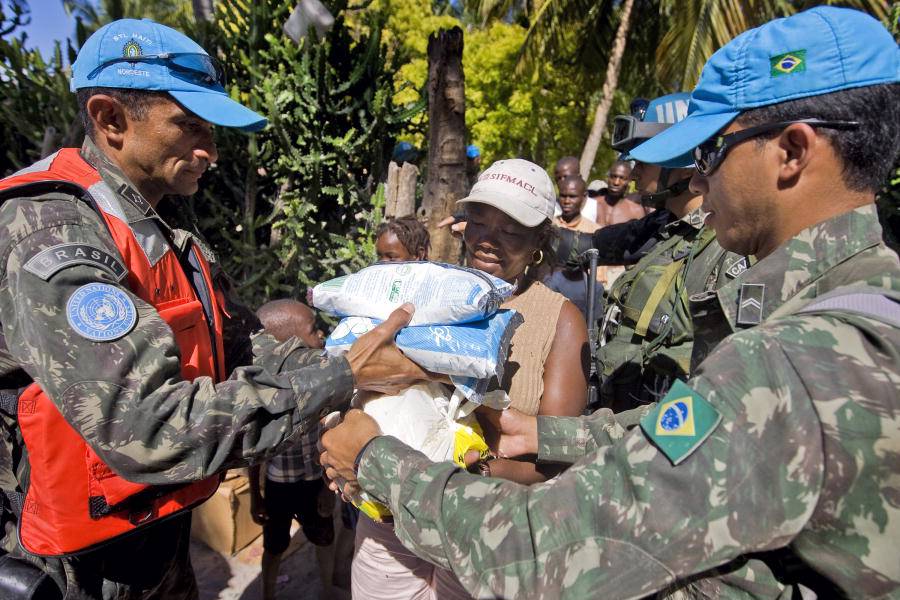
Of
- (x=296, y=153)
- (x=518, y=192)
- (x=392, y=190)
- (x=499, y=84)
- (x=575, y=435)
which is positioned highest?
(x=499, y=84)

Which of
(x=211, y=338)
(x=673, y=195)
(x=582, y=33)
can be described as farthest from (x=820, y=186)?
(x=582, y=33)

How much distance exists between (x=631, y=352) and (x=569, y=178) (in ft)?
15.0

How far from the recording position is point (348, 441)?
1.48m

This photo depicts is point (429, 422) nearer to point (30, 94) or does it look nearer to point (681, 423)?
point (681, 423)

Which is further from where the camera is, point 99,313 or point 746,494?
point 99,313

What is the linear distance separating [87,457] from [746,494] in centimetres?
163

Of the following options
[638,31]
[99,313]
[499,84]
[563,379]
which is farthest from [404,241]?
[638,31]

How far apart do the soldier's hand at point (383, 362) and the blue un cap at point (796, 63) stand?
37.6 inches

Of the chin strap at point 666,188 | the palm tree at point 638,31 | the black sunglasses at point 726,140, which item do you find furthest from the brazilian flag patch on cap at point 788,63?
the palm tree at point 638,31

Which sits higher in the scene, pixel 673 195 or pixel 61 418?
pixel 673 195

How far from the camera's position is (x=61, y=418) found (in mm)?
1480

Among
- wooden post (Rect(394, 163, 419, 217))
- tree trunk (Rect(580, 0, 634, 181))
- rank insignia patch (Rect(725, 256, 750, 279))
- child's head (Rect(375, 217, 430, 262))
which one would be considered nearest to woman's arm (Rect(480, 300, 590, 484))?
rank insignia patch (Rect(725, 256, 750, 279))

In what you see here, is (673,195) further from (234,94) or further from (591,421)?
(234,94)

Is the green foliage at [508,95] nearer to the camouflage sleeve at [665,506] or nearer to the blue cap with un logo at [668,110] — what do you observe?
the blue cap with un logo at [668,110]
